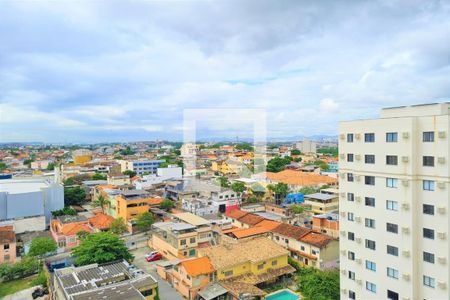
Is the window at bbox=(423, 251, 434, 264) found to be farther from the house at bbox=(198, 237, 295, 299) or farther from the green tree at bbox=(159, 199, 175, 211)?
the green tree at bbox=(159, 199, 175, 211)

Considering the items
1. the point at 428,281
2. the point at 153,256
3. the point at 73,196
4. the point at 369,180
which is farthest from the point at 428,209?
the point at 73,196

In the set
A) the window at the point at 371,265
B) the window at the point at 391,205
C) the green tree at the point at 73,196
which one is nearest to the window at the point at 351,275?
the window at the point at 371,265

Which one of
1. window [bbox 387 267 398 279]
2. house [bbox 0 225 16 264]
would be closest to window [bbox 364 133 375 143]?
window [bbox 387 267 398 279]

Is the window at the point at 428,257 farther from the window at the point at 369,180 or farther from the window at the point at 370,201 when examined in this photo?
the window at the point at 369,180

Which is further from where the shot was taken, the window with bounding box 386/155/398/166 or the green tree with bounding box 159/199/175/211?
the green tree with bounding box 159/199/175/211

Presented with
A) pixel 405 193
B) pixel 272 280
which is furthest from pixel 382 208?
pixel 272 280

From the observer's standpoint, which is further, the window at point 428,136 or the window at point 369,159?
the window at point 369,159
